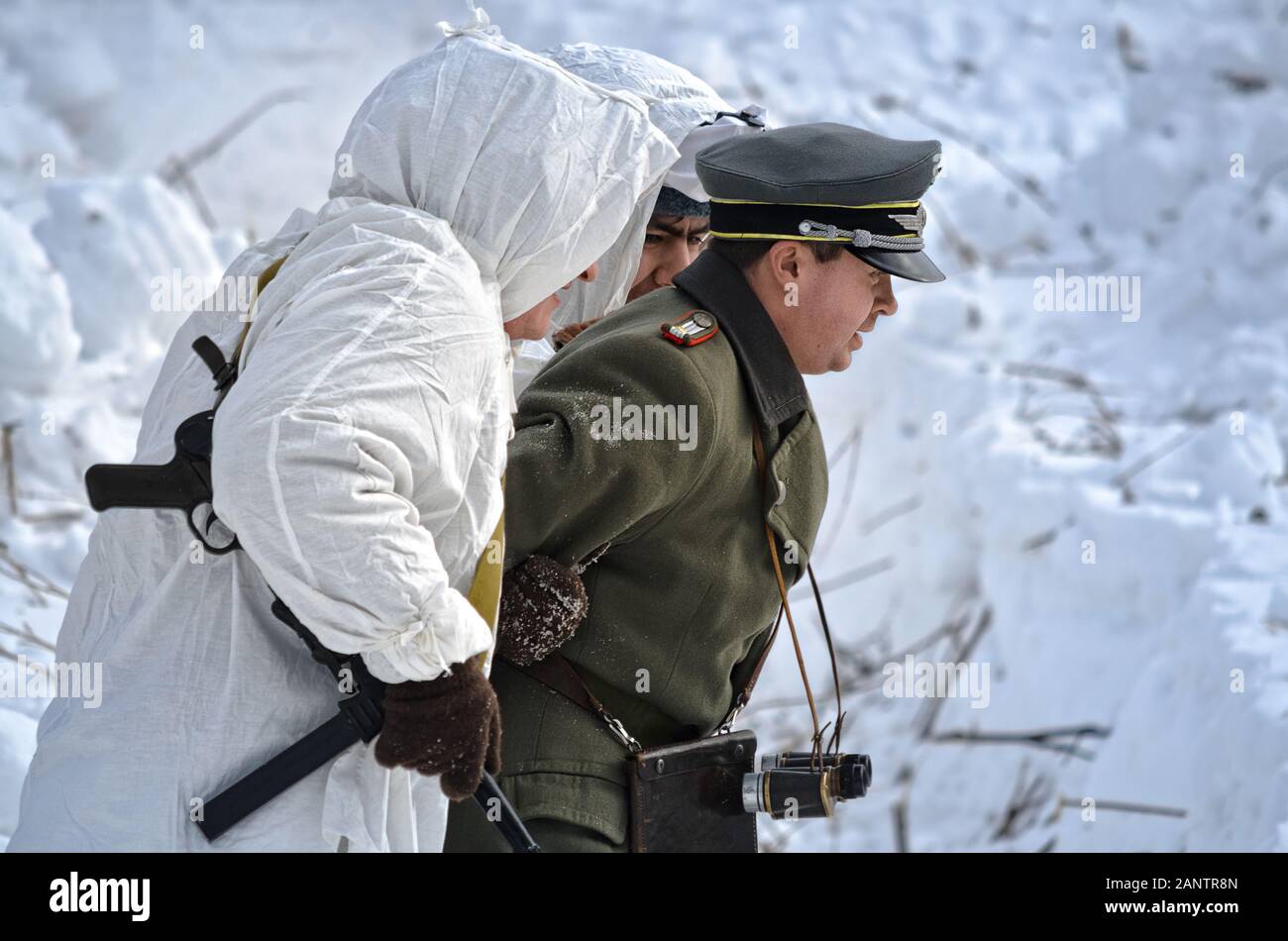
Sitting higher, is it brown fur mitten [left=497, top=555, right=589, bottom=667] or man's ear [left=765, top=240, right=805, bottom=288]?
man's ear [left=765, top=240, right=805, bottom=288]

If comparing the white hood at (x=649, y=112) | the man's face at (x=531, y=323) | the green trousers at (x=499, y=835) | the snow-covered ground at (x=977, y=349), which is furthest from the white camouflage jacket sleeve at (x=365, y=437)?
the snow-covered ground at (x=977, y=349)

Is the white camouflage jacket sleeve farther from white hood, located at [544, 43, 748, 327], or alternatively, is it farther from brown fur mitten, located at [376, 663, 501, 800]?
white hood, located at [544, 43, 748, 327]

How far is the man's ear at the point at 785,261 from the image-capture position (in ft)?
7.37

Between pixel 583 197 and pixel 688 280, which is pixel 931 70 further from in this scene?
pixel 583 197

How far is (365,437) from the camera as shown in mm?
1494

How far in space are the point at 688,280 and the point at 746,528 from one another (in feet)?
1.34

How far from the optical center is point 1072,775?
396 cm

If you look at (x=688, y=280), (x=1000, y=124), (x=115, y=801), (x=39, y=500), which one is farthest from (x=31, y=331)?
(x=1000, y=124)

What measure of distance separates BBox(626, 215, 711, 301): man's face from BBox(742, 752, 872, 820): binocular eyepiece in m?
1.06

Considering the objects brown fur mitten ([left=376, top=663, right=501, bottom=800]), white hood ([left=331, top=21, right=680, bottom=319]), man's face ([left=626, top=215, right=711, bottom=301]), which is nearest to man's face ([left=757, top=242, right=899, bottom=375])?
white hood ([left=331, top=21, right=680, bottom=319])

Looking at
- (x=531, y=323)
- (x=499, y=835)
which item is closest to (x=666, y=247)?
(x=531, y=323)

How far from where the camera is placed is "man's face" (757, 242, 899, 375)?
225cm

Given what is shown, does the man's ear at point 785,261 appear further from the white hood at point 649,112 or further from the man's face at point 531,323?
the white hood at point 649,112

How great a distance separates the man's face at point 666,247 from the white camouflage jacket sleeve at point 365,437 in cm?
124
